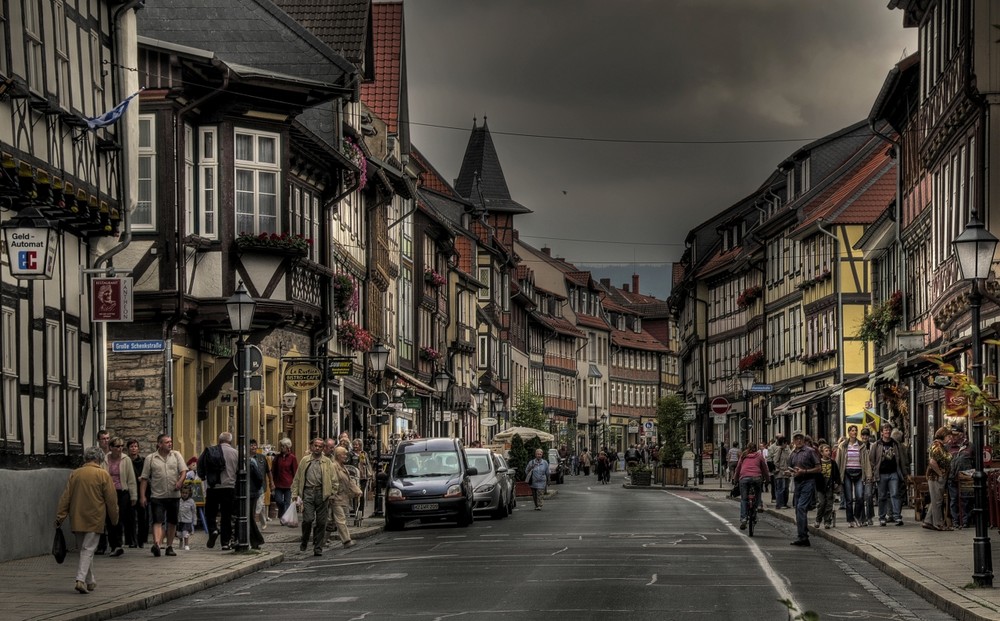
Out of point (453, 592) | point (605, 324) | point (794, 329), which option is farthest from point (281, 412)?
point (605, 324)

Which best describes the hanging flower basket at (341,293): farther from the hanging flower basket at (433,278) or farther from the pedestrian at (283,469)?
the hanging flower basket at (433,278)

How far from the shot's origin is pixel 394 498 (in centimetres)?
3403

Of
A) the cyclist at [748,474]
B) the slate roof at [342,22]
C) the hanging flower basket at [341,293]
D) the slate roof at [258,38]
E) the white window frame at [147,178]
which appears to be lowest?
the cyclist at [748,474]

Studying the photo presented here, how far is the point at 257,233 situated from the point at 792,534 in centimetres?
1213

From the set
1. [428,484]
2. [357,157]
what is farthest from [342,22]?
[428,484]

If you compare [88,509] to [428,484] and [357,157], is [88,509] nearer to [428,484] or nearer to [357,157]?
[428,484]

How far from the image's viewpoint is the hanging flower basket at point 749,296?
77125 millimetres

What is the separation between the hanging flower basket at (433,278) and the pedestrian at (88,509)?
49.9m

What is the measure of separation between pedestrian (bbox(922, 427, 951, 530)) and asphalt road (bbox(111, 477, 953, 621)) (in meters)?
2.12

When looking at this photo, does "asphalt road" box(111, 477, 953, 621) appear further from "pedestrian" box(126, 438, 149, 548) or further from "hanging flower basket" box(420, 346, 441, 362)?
"hanging flower basket" box(420, 346, 441, 362)

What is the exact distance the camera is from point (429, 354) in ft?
224

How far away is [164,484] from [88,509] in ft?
20.4

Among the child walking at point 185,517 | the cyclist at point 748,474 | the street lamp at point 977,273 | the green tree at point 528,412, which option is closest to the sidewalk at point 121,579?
the child walking at point 185,517

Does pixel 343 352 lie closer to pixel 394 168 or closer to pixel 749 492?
pixel 394 168
